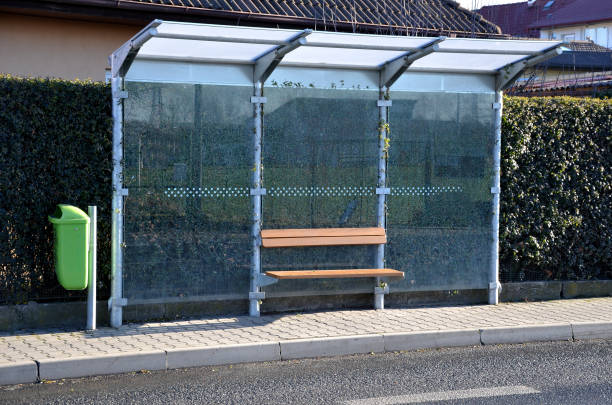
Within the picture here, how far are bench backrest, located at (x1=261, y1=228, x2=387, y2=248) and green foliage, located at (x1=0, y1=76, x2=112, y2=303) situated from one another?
1.73 metres

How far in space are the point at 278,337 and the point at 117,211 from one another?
6.61ft

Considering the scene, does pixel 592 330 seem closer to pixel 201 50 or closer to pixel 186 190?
pixel 186 190

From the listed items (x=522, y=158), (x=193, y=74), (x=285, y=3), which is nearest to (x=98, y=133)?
(x=193, y=74)

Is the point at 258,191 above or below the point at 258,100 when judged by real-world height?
below

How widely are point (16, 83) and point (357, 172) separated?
Result: 3.64m

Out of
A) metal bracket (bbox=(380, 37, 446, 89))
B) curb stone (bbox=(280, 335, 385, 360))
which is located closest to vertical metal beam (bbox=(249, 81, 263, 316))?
curb stone (bbox=(280, 335, 385, 360))

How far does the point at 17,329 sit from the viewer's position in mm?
7020

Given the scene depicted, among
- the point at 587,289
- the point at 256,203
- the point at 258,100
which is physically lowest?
the point at 587,289

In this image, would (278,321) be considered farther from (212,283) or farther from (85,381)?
(85,381)

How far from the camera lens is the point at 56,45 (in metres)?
11.3

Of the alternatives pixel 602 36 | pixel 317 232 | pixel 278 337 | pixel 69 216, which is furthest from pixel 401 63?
pixel 602 36

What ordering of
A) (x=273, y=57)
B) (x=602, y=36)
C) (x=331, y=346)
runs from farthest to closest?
(x=602, y=36), (x=273, y=57), (x=331, y=346)

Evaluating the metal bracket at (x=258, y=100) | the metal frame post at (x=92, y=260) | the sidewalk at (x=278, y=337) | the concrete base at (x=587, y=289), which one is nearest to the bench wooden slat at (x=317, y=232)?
the sidewalk at (x=278, y=337)

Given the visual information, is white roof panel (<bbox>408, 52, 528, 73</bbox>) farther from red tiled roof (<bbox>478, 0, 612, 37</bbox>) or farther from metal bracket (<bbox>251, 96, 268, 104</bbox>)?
red tiled roof (<bbox>478, 0, 612, 37</bbox>)
